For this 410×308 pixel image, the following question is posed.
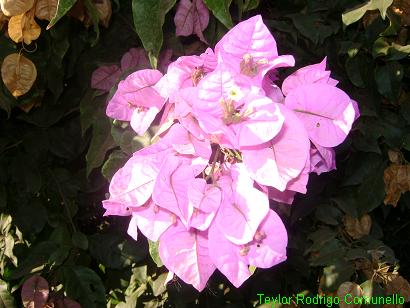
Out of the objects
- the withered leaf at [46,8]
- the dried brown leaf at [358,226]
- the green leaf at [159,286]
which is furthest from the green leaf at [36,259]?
the dried brown leaf at [358,226]

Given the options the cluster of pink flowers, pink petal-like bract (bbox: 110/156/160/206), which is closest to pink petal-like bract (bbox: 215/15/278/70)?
the cluster of pink flowers

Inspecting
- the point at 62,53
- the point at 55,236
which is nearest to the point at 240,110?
the point at 62,53

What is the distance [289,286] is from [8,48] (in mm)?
716

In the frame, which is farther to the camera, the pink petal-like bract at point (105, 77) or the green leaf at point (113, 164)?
the pink petal-like bract at point (105, 77)

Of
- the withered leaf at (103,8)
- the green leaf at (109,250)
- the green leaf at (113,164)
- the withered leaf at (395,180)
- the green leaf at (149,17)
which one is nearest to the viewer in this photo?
the green leaf at (149,17)

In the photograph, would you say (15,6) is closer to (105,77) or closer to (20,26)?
(20,26)

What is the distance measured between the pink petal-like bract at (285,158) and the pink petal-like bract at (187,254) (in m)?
0.07

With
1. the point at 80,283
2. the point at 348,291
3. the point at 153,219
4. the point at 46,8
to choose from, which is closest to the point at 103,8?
the point at 46,8

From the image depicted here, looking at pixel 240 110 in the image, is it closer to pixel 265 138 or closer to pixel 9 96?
pixel 265 138

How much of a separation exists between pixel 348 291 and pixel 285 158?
1.89 feet

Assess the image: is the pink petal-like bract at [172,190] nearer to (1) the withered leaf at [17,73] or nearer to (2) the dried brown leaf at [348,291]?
(1) the withered leaf at [17,73]

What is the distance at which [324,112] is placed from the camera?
14.6 inches

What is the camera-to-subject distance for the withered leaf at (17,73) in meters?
0.69

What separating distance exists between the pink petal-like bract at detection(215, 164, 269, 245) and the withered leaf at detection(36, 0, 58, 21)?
0.41 meters
